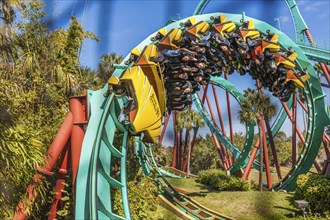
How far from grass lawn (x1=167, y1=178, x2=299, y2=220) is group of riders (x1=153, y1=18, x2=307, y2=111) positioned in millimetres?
4108

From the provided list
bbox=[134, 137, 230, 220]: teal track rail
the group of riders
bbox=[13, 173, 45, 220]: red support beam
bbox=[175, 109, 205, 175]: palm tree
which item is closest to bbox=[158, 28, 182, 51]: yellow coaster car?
the group of riders

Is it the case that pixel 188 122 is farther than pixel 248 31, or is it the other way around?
pixel 188 122

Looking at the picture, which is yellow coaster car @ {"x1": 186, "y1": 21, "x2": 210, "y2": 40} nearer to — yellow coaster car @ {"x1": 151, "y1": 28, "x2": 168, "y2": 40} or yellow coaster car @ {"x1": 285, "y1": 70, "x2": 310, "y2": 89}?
yellow coaster car @ {"x1": 151, "y1": 28, "x2": 168, "y2": 40}

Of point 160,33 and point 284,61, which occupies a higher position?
point 160,33

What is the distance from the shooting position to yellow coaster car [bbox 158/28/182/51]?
20.9 ft

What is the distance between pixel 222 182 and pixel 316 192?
6.00 m

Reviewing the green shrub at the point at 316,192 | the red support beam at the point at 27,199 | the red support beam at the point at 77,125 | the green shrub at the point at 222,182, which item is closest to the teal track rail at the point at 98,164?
the red support beam at the point at 77,125

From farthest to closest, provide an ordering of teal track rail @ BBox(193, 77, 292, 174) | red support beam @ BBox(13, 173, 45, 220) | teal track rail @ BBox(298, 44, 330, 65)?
teal track rail @ BBox(193, 77, 292, 174) → teal track rail @ BBox(298, 44, 330, 65) → red support beam @ BBox(13, 173, 45, 220)

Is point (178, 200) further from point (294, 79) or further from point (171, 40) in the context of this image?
point (171, 40)

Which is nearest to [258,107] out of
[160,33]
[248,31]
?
[248,31]

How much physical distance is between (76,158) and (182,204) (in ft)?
20.2

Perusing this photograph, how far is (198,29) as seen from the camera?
665cm

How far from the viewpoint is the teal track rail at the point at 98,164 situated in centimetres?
470

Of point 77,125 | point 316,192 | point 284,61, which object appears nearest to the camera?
point 77,125
